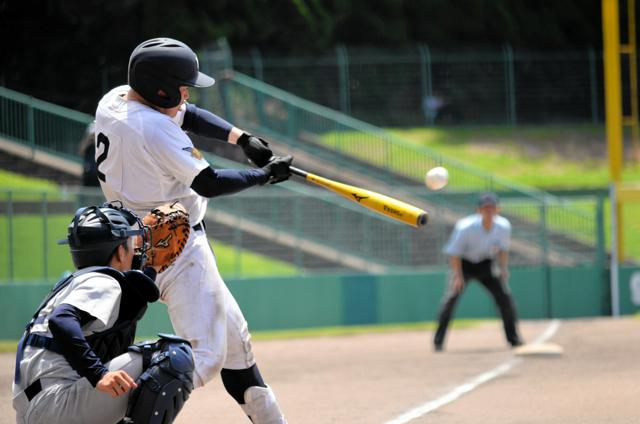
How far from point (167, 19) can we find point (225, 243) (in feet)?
20.7

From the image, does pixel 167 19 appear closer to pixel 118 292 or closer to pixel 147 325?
pixel 147 325

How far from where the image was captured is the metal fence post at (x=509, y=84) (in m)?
29.7

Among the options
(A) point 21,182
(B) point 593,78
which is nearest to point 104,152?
(A) point 21,182

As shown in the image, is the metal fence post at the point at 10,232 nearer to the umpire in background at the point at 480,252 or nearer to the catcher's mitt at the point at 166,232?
the umpire in background at the point at 480,252

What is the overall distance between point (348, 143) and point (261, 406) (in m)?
19.0

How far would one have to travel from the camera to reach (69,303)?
4691mm

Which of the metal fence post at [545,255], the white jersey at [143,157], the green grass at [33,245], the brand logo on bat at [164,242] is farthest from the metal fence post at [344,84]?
the brand logo on bat at [164,242]

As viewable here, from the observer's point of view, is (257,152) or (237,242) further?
(237,242)

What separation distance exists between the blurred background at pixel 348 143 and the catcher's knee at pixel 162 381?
7781 millimetres

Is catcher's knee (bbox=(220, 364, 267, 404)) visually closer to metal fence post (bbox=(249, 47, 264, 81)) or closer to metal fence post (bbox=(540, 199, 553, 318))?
metal fence post (bbox=(540, 199, 553, 318))

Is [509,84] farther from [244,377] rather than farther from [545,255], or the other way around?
[244,377]

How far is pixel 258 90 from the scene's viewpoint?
77.9 feet

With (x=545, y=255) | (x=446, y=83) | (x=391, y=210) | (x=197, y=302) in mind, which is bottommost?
(x=197, y=302)

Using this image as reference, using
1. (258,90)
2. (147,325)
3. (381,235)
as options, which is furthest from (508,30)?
(147,325)
